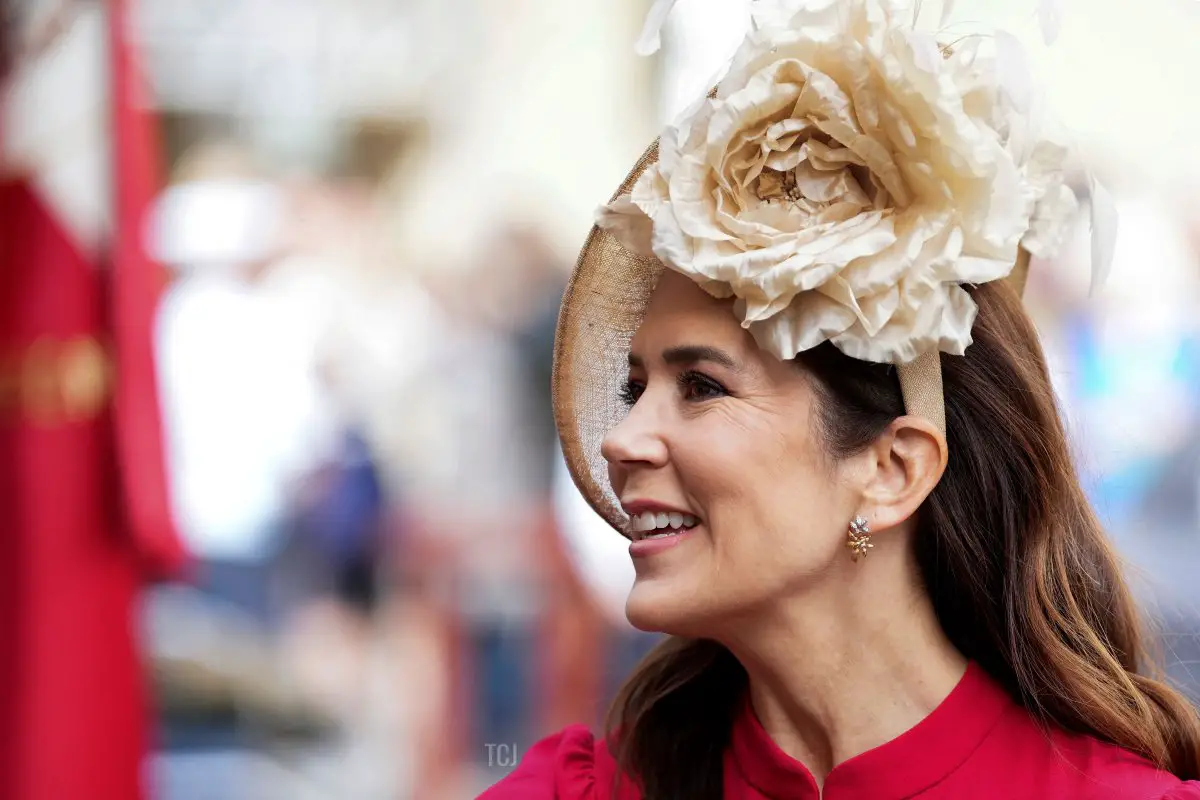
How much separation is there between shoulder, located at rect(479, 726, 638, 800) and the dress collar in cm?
22

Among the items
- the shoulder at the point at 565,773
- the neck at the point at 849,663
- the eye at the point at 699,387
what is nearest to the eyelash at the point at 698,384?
the eye at the point at 699,387

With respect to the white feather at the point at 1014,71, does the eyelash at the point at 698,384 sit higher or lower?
lower

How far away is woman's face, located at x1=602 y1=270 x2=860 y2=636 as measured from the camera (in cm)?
130

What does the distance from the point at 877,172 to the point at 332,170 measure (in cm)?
231

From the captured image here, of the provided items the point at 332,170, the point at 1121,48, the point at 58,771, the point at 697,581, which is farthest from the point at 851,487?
the point at 332,170

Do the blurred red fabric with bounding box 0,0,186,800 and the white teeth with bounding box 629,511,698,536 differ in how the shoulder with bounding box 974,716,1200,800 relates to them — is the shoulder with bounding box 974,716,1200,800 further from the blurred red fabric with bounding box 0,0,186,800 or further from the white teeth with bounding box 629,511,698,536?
the blurred red fabric with bounding box 0,0,186,800

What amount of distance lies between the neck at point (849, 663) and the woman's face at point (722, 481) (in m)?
0.04

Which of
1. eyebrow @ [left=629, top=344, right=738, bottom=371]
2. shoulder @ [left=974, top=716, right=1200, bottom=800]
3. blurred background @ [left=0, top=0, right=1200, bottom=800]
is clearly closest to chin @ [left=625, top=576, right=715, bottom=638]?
eyebrow @ [left=629, top=344, right=738, bottom=371]

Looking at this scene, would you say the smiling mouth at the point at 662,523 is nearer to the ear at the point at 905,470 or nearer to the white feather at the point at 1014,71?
the ear at the point at 905,470

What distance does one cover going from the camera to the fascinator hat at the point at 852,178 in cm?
121

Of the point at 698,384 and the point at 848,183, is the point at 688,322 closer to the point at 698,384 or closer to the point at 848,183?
the point at 698,384

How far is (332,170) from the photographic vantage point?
3338 mm

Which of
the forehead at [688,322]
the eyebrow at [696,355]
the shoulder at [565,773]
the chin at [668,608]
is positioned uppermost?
the forehead at [688,322]

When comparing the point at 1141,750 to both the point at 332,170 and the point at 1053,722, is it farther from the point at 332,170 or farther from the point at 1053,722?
the point at 332,170
